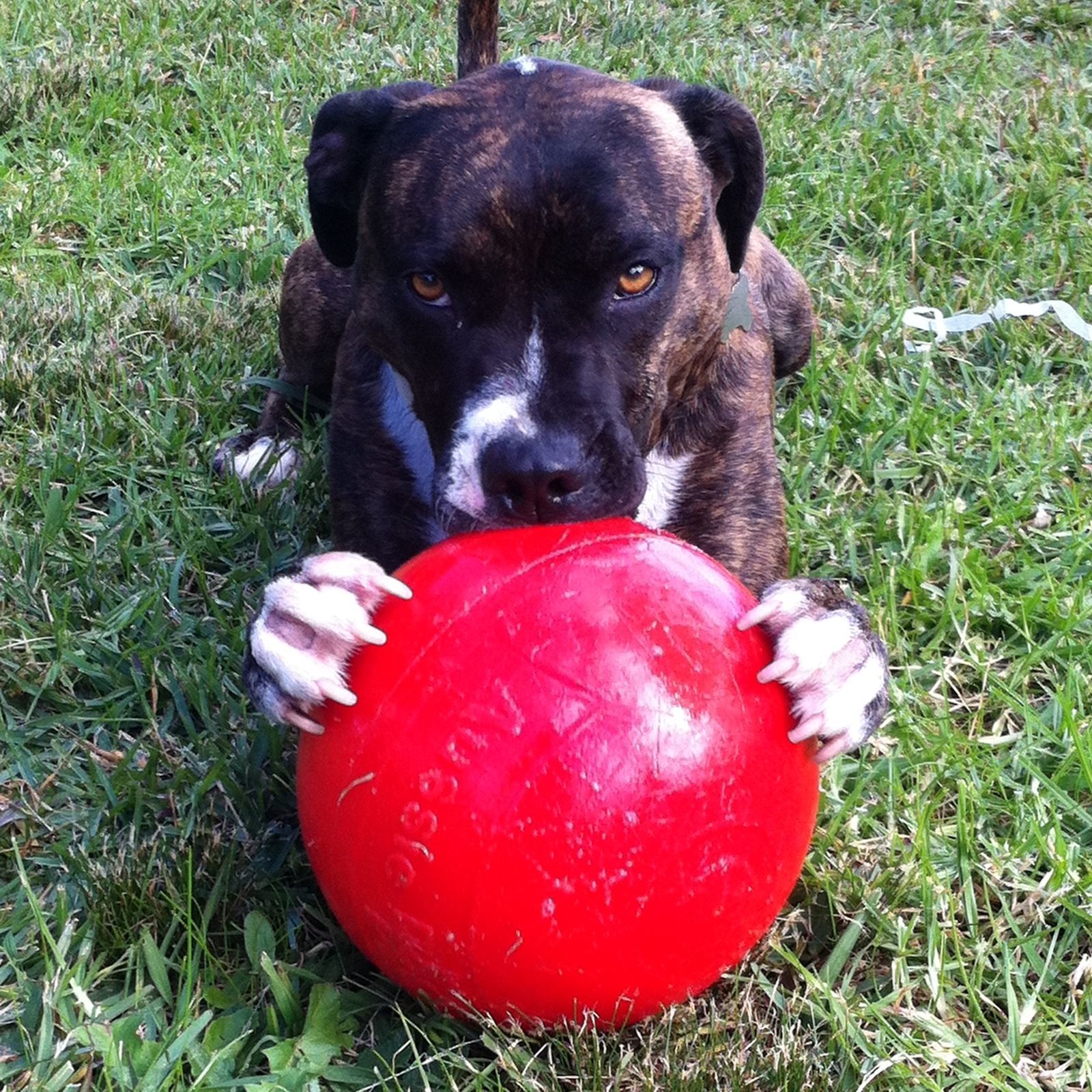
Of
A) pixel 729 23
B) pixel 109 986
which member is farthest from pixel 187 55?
pixel 109 986

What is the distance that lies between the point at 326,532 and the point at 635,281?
138 cm

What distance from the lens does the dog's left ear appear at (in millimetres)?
3178

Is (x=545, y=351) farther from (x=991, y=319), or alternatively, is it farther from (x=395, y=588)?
(x=991, y=319)

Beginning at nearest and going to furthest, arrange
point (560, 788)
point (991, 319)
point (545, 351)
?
point (560, 788) → point (545, 351) → point (991, 319)

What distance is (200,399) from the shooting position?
13.9 ft

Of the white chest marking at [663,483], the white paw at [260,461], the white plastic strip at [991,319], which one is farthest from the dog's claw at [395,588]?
the white plastic strip at [991,319]

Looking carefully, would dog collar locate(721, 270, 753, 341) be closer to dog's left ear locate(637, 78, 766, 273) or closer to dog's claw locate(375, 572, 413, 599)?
dog's left ear locate(637, 78, 766, 273)

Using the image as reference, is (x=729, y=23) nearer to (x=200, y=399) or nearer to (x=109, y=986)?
(x=200, y=399)

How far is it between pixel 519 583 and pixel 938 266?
346 centimetres

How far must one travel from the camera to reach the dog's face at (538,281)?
2.60 meters

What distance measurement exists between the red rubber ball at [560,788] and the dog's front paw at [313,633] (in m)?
0.04

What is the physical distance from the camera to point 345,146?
10.5 ft

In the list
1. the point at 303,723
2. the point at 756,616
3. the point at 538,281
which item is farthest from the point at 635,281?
the point at 303,723

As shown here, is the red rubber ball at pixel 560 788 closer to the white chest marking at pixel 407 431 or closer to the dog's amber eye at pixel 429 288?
the dog's amber eye at pixel 429 288
